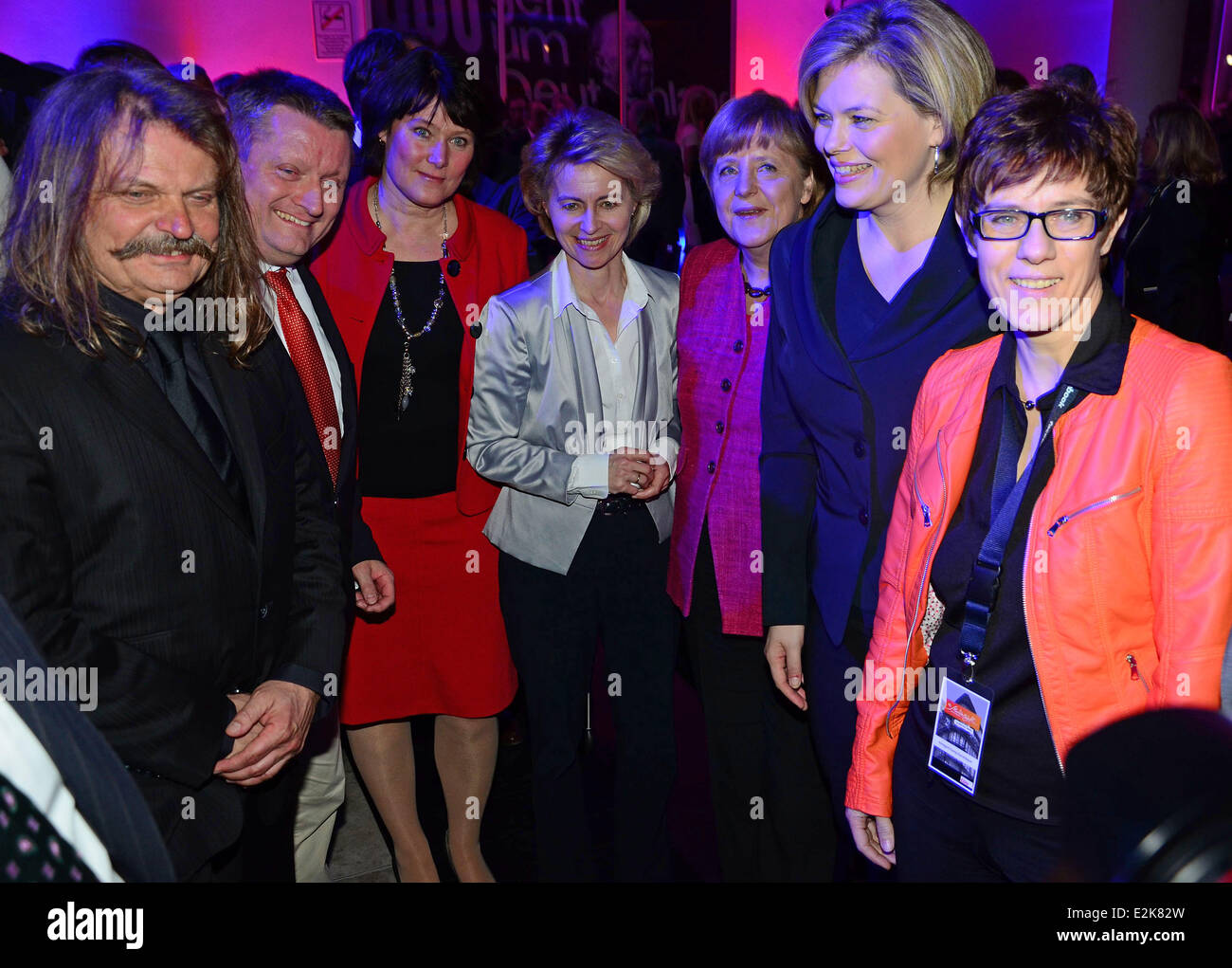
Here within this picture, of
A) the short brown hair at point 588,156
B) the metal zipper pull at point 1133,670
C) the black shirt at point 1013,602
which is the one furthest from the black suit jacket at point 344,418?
the metal zipper pull at point 1133,670

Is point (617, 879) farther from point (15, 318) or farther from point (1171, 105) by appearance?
point (1171, 105)

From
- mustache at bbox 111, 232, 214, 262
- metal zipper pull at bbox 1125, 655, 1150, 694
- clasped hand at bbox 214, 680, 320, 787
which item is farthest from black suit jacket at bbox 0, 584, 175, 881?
metal zipper pull at bbox 1125, 655, 1150, 694

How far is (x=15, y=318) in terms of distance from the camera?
4.83ft

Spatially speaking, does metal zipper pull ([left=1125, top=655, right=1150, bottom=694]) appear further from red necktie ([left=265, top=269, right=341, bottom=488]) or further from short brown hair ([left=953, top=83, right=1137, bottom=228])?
red necktie ([left=265, top=269, right=341, bottom=488])

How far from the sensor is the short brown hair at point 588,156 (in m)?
2.46

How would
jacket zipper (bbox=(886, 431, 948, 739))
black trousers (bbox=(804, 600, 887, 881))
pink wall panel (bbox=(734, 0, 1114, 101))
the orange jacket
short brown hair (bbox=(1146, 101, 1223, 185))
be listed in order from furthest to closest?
pink wall panel (bbox=(734, 0, 1114, 101)) → short brown hair (bbox=(1146, 101, 1223, 185)) → black trousers (bbox=(804, 600, 887, 881)) → jacket zipper (bbox=(886, 431, 948, 739)) → the orange jacket

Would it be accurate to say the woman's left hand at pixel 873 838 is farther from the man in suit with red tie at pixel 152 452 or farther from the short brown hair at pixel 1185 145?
the short brown hair at pixel 1185 145

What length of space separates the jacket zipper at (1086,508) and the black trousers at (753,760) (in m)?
1.07

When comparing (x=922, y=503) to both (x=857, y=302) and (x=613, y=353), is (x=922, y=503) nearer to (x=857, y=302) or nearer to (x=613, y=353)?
(x=857, y=302)

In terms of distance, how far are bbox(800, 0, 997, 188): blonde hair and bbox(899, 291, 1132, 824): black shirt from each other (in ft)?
1.79

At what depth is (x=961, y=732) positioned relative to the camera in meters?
1.48

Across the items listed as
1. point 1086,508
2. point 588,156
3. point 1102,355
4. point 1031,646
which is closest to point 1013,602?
point 1031,646

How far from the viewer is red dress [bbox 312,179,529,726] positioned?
263cm
